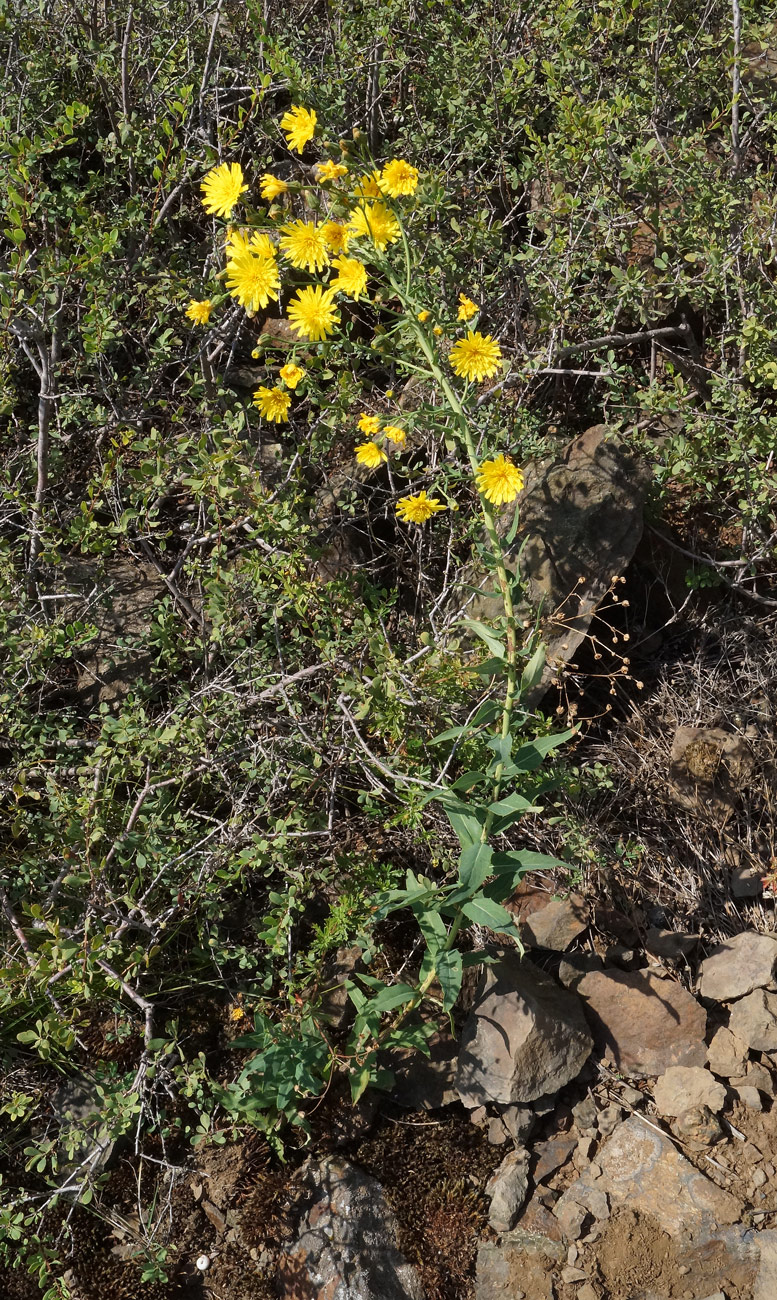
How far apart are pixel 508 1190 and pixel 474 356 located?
7.49 feet

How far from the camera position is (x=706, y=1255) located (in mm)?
2332

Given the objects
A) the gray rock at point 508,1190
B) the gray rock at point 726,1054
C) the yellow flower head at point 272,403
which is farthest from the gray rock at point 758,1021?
the yellow flower head at point 272,403

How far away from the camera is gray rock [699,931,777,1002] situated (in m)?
2.67

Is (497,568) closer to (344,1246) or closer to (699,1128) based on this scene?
(699,1128)

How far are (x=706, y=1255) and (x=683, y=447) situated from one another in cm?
240

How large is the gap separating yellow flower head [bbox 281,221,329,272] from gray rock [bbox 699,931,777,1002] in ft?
7.61

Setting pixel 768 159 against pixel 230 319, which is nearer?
pixel 230 319

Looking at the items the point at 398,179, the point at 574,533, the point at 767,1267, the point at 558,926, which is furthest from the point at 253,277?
the point at 767,1267

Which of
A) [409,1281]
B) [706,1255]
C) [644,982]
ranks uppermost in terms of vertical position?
[644,982]

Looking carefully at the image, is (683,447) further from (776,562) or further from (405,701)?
(405,701)

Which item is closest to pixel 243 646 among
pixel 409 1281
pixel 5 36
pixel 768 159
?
pixel 409 1281

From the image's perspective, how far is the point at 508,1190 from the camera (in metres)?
2.48

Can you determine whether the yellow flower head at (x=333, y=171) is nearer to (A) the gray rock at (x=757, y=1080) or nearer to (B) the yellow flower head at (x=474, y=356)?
(B) the yellow flower head at (x=474, y=356)

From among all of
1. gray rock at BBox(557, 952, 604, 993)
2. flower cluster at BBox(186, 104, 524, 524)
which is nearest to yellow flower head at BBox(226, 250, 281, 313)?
flower cluster at BBox(186, 104, 524, 524)
